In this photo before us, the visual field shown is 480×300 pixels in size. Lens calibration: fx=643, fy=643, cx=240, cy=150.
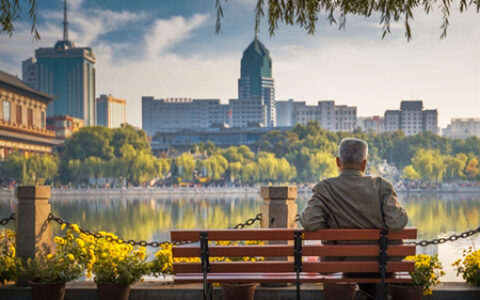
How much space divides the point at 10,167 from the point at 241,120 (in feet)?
406

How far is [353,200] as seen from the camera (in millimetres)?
4559

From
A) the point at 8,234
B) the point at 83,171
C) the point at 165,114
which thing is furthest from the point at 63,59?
the point at 8,234

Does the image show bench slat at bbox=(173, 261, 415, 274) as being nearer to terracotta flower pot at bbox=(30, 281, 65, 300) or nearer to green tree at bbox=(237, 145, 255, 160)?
terracotta flower pot at bbox=(30, 281, 65, 300)

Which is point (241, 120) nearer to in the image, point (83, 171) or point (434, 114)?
point (434, 114)

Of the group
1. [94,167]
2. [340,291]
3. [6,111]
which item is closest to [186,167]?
[94,167]

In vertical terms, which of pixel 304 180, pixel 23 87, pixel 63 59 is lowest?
pixel 304 180

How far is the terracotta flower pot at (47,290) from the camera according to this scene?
5508mm

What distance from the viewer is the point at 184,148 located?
12038 cm

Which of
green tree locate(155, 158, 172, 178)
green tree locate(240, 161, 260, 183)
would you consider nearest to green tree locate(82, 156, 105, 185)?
green tree locate(155, 158, 172, 178)

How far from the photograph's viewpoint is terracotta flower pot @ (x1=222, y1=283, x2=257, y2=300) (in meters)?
5.31

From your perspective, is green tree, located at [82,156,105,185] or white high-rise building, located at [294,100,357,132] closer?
green tree, located at [82,156,105,185]

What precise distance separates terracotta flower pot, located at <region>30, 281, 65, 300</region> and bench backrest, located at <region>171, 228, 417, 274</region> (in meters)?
1.52

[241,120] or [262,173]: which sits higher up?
[241,120]

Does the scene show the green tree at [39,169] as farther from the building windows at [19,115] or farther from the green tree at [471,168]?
the green tree at [471,168]
